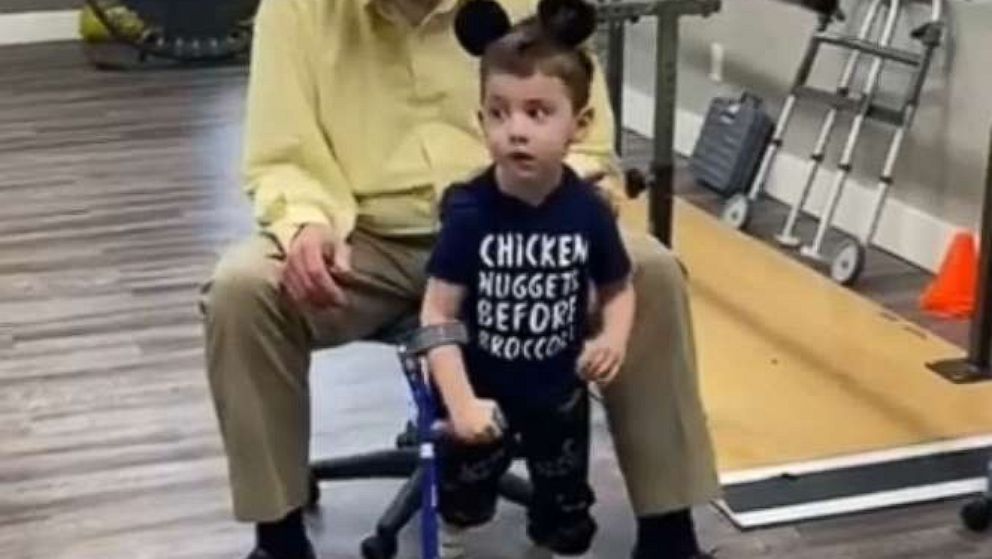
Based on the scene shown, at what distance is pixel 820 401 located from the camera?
11.5ft

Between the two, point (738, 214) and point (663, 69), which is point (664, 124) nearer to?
point (663, 69)

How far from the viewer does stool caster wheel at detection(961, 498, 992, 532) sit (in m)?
2.95

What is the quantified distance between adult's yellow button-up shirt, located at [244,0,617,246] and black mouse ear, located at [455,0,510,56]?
28 centimetres

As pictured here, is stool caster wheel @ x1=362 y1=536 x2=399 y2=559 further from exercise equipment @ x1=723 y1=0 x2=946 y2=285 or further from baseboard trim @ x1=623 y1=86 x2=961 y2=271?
baseboard trim @ x1=623 y1=86 x2=961 y2=271

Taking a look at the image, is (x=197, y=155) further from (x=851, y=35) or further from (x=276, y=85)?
(x=276, y=85)

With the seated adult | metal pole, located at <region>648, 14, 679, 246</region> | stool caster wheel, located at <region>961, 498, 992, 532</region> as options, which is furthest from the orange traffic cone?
the seated adult

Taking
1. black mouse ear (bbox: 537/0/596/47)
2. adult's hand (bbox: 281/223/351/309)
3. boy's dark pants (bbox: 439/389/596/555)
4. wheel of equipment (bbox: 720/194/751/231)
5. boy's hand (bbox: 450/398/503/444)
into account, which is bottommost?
wheel of equipment (bbox: 720/194/751/231)

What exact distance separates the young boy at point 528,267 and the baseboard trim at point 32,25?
5.91 meters

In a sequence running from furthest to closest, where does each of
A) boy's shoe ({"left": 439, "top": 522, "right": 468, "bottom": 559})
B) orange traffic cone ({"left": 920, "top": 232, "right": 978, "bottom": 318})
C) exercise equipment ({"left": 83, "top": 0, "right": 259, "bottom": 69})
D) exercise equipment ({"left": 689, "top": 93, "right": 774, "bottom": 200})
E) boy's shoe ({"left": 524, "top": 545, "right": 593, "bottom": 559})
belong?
exercise equipment ({"left": 83, "top": 0, "right": 259, "bottom": 69}) → exercise equipment ({"left": 689, "top": 93, "right": 774, "bottom": 200}) → orange traffic cone ({"left": 920, "top": 232, "right": 978, "bottom": 318}) → boy's shoe ({"left": 524, "top": 545, "right": 593, "bottom": 559}) → boy's shoe ({"left": 439, "top": 522, "right": 468, "bottom": 559})

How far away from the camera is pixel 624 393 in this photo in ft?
8.73

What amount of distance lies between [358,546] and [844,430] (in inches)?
38.0

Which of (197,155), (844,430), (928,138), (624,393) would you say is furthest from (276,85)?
(197,155)

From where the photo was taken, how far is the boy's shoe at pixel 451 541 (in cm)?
267

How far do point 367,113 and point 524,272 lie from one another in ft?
1.50
